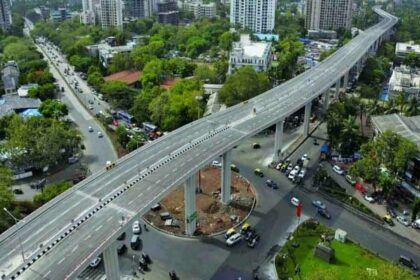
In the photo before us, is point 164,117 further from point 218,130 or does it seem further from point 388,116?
point 388,116

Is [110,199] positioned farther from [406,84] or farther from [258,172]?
[406,84]

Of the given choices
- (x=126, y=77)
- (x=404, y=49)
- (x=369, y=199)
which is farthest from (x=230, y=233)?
(x=404, y=49)

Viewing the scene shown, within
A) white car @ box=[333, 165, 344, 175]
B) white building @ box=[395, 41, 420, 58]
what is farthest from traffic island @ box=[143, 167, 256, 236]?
white building @ box=[395, 41, 420, 58]

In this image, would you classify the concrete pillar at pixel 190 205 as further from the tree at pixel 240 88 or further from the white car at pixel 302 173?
the tree at pixel 240 88

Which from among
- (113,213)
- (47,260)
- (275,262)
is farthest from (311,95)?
(47,260)

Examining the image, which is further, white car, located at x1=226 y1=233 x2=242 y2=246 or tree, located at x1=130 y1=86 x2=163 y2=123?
tree, located at x1=130 y1=86 x2=163 y2=123

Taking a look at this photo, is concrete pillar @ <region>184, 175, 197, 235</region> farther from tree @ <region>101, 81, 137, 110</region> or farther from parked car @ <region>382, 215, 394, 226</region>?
tree @ <region>101, 81, 137, 110</region>
